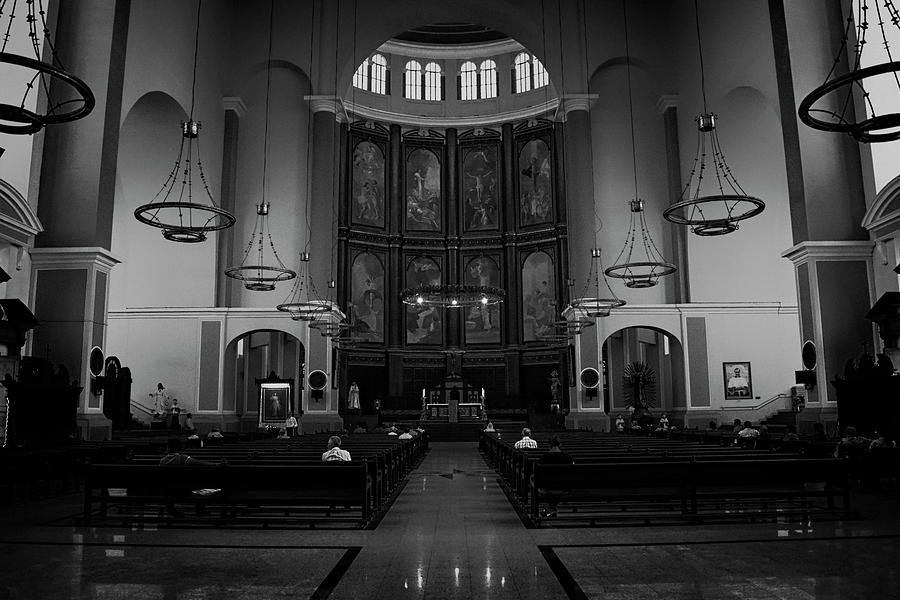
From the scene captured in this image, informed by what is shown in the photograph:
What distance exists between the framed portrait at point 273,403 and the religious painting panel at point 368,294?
825 cm

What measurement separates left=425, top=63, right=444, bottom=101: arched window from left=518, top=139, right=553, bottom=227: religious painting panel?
18.1ft

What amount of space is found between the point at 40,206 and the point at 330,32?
14033mm

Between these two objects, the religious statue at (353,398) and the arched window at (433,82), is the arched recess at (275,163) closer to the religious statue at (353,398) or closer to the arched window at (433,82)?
the religious statue at (353,398)

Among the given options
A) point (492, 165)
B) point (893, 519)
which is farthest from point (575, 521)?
point (492, 165)

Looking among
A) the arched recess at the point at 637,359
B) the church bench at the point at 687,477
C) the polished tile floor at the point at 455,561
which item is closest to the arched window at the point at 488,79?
the arched recess at the point at 637,359

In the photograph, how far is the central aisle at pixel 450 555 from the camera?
508 cm

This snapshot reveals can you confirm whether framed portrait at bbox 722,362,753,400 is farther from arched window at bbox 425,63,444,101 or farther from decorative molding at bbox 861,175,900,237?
arched window at bbox 425,63,444,101

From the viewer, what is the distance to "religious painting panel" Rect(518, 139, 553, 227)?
36.5 meters

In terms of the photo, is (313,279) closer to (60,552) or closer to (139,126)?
(139,126)

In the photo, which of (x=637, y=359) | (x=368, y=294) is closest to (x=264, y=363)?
(x=368, y=294)

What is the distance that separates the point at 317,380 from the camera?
25312 millimetres

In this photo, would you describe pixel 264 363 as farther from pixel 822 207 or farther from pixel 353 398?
pixel 822 207

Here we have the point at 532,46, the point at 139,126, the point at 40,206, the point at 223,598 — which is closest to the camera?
the point at 223,598

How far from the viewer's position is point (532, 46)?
92.5 feet
